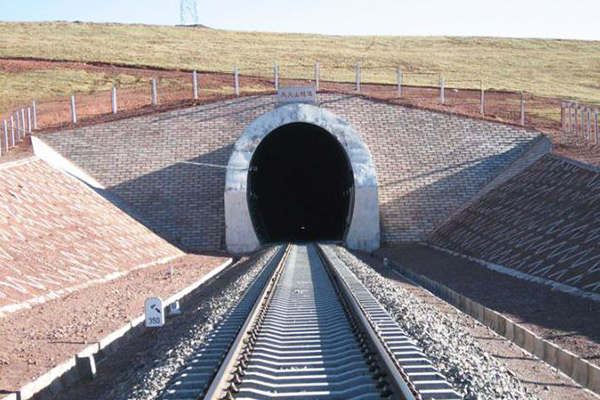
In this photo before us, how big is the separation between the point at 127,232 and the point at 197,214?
4638 millimetres

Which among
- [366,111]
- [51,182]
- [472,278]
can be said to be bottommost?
[472,278]

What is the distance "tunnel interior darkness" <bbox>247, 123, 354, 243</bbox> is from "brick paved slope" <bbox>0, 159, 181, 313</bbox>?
21.0 ft

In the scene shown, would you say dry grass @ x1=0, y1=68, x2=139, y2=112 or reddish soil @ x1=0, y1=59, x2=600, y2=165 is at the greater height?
dry grass @ x1=0, y1=68, x2=139, y2=112

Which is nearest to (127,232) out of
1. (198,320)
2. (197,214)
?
(197,214)

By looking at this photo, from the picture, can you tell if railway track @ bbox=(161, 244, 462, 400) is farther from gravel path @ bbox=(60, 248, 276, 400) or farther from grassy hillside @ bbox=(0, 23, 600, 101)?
grassy hillside @ bbox=(0, 23, 600, 101)

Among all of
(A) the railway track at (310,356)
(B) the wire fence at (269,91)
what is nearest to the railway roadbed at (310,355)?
(A) the railway track at (310,356)

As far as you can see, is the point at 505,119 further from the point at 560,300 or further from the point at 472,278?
the point at 560,300

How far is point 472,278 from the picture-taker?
18.1 meters

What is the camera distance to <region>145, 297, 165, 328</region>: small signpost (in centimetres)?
1158

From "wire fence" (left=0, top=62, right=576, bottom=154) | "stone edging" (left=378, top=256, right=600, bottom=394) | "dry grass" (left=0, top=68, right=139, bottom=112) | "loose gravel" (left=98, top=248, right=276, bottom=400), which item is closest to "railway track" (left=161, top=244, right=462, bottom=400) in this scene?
"loose gravel" (left=98, top=248, right=276, bottom=400)

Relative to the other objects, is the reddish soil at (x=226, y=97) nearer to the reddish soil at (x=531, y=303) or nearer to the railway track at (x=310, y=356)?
the reddish soil at (x=531, y=303)

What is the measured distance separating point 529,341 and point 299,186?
30293mm

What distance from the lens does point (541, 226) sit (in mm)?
19938

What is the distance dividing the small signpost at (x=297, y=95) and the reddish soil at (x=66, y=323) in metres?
13.1
